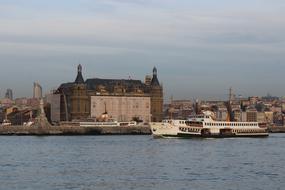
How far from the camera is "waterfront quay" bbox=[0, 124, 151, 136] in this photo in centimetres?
13275

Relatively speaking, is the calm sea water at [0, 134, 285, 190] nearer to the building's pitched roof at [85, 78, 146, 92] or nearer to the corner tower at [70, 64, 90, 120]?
the corner tower at [70, 64, 90, 120]

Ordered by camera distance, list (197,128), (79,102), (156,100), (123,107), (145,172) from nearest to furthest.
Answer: (145,172) < (197,128) < (79,102) < (123,107) < (156,100)

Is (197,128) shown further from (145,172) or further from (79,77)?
(79,77)

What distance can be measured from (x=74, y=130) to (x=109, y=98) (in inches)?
1366

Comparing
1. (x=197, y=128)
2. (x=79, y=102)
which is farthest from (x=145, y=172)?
(x=79, y=102)

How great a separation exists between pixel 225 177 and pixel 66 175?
310 inches

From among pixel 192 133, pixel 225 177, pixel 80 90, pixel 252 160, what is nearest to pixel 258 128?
pixel 192 133

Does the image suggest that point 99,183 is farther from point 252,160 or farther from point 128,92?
point 128,92

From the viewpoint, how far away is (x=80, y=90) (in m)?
164


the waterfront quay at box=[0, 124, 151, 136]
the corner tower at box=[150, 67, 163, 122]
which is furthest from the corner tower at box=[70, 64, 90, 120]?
the waterfront quay at box=[0, 124, 151, 136]

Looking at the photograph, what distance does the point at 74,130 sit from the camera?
134 meters

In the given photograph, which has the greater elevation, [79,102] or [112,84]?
[112,84]

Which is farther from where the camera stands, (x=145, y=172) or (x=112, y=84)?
(x=112, y=84)

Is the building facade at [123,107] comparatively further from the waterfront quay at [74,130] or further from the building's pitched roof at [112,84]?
the waterfront quay at [74,130]
